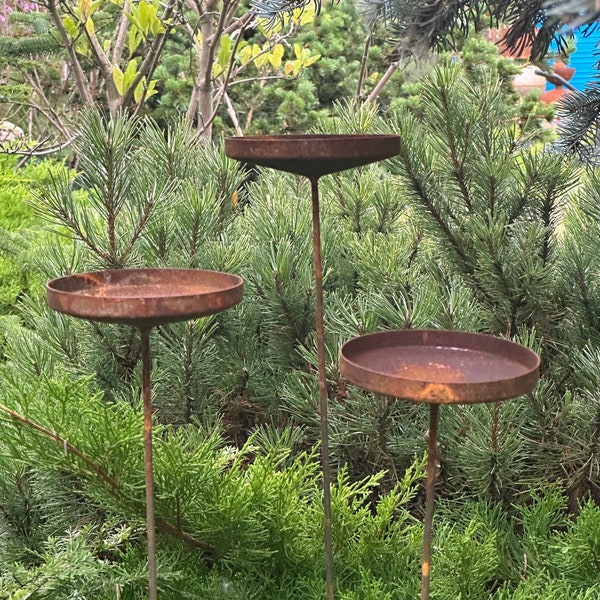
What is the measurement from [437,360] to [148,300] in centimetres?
25

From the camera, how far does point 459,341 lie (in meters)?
0.64

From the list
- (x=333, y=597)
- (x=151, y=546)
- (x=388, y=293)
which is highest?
(x=388, y=293)

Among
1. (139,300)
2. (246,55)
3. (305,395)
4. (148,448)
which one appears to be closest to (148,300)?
(139,300)

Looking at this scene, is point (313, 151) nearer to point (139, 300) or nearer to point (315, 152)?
point (315, 152)

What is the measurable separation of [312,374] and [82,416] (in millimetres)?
353

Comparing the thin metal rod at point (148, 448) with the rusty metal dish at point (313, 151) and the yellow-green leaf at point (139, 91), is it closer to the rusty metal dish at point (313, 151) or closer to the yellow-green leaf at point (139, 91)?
the rusty metal dish at point (313, 151)

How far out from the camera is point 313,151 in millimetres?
619

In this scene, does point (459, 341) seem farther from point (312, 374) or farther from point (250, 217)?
point (250, 217)

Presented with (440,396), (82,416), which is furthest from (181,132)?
(440,396)

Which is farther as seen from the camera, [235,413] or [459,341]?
[235,413]

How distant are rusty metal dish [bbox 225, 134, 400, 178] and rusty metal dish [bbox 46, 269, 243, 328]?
111 millimetres

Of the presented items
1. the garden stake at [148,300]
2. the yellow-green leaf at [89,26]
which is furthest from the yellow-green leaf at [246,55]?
the garden stake at [148,300]

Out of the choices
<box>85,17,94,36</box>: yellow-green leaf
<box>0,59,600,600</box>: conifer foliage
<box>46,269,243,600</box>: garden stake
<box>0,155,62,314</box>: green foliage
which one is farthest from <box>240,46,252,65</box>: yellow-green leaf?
<box>46,269,243,600</box>: garden stake

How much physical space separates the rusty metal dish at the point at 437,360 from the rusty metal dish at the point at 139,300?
0.36 ft
